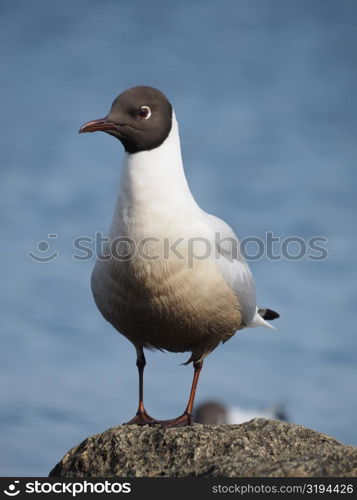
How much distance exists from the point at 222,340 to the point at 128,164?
6.30 ft

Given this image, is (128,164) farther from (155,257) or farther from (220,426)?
(220,426)

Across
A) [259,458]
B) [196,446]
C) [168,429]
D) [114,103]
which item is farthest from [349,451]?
[114,103]

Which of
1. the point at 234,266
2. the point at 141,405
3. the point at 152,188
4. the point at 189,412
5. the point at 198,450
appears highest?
the point at 152,188

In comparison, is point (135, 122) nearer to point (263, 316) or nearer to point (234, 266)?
point (234, 266)

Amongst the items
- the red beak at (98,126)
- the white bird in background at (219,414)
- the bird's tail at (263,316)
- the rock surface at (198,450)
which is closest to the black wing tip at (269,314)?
the bird's tail at (263,316)

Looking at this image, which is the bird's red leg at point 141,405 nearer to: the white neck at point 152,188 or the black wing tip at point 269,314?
the white neck at point 152,188

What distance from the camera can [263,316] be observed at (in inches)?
397

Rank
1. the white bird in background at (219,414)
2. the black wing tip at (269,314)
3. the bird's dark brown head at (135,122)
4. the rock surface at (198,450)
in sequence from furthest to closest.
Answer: the white bird in background at (219,414) → the black wing tip at (269,314) → the bird's dark brown head at (135,122) → the rock surface at (198,450)

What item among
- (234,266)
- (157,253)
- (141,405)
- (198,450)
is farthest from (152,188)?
(198,450)

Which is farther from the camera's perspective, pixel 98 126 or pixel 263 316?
pixel 263 316

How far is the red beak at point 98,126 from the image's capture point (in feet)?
23.9

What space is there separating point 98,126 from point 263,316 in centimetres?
382

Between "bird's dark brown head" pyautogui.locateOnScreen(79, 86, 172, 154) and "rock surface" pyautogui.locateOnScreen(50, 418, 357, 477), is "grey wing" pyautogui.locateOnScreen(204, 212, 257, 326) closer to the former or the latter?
"bird's dark brown head" pyautogui.locateOnScreen(79, 86, 172, 154)

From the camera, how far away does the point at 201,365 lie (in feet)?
25.9
